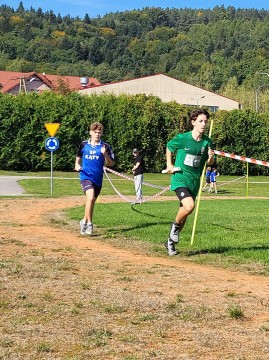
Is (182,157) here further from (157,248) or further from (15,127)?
(15,127)

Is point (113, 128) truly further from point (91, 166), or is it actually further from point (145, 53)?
point (145, 53)

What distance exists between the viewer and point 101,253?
9.94 meters

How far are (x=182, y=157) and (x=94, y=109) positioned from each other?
33.6 metres

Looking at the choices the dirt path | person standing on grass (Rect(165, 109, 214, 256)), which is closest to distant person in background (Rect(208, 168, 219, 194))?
the dirt path

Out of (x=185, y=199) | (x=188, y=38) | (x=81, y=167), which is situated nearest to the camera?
(x=185, y=199)

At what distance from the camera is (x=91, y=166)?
12.5 metres

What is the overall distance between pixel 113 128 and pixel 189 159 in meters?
33.5

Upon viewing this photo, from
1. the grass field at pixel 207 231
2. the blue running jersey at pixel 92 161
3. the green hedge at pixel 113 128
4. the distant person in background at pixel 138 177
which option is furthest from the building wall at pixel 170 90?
Result: the blue running jersey at pixel 92 161

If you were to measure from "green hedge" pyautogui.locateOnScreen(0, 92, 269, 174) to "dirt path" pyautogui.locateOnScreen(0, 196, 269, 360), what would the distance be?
29.5 meters

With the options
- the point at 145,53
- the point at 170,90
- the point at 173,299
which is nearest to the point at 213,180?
the point at 173,299

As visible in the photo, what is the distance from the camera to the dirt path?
500 cm

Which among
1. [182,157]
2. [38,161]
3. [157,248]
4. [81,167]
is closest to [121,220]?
[81,167]

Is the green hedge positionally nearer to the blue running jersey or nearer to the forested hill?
the blue running jersey

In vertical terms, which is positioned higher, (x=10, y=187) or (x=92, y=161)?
(x=92, y=161)
